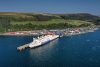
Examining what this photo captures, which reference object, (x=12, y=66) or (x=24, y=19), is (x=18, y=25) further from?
(x=12, y=66)

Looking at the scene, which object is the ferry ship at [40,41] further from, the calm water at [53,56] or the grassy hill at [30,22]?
the grassy hill at [30,22]

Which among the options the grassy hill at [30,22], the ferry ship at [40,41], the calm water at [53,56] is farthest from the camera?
the grassy hill at [30,22]

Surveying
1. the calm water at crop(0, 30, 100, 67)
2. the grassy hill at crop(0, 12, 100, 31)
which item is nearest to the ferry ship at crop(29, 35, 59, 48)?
the calm water at crop(0, 30, 100, 67)

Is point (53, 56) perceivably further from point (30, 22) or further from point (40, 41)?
point (30, 22)

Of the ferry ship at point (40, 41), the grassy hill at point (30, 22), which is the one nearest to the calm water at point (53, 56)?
the ferry ship at point (40, 41)

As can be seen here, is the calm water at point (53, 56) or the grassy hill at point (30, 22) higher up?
the calm water at point (53, 56)

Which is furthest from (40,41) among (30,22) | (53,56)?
(30,22)

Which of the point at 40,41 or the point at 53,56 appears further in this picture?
the point at 40,41

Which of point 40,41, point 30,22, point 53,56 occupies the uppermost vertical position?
point 53,56

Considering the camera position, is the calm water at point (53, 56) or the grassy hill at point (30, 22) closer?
the calm water at point (53, 56)

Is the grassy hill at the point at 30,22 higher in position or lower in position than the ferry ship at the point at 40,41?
lower

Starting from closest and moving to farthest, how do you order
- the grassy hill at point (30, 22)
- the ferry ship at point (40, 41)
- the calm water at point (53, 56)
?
1. the calm water at point (53, 56)
2. the ferry ship at point (40, 41)
3. the grassy hill at point (30, 22)
